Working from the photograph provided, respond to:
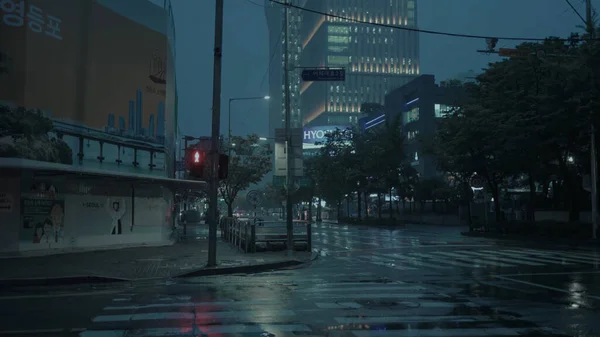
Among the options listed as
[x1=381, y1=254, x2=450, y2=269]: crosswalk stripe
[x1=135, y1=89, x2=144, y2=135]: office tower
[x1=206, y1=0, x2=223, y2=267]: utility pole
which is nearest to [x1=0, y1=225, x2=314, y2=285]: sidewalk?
[x1=206, y1=0, x2=223, y2=267]: utility pole

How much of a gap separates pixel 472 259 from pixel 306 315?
13.7 m

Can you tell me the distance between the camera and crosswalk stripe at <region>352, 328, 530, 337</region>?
8.51 metres

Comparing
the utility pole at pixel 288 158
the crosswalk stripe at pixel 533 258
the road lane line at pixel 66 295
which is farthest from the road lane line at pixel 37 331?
the crosswalk stripe at pixel 533 258

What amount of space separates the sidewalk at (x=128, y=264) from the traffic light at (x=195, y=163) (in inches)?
119

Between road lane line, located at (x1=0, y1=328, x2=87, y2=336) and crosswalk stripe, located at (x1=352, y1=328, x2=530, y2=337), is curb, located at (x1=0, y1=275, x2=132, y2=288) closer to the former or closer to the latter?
road lane line, located at (x1=0, y1=328, x2=87, y2=336)

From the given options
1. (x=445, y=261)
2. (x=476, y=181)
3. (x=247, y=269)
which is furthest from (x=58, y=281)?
(x=476, y=181)

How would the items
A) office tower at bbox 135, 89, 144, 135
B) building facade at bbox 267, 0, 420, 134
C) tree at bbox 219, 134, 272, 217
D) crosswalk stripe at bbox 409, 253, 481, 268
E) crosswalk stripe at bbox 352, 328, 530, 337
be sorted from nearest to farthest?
crosswalk stripe at bbox 352, 328, 530, 337, crosswalk stripe at bbox 409, 253, 481, 268, office tower at bbox 135, 89, 144, 135, tree at bbox 219, 134, 272, 217, building facade at bbox 267, 0, 420, 134

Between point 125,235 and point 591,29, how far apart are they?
26735 millimetres

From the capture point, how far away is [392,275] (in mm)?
16906

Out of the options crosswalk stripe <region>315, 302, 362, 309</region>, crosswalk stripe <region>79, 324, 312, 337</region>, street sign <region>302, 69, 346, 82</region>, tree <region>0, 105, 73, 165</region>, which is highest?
street sign <region>302, 69, 346, 82</region>

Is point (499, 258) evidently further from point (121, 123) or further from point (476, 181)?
point (476, 181)

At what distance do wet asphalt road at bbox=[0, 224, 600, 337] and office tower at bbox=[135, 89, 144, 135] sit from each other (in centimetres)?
1164

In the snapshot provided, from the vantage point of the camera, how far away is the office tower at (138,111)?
83.9ft

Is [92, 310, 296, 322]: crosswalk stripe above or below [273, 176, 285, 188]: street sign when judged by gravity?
below
